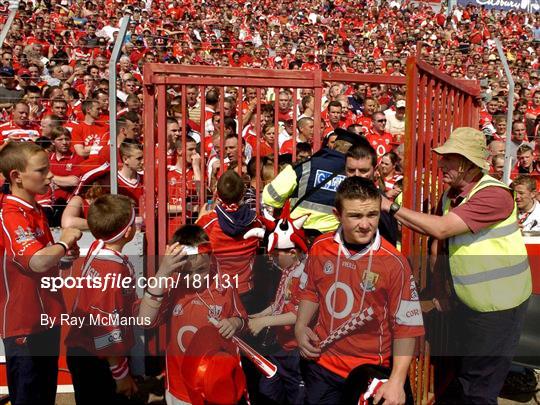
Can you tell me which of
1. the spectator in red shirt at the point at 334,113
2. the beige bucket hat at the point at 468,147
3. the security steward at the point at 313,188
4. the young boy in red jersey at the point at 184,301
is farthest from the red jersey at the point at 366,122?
the young boy in red jersey at the point at 184,301

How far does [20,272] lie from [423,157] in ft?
8.58

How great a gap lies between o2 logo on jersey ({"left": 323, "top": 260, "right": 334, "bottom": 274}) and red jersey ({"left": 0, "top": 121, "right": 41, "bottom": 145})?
4.14 meters

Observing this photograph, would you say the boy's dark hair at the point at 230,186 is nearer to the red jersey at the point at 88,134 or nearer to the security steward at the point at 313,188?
the security steward at the point at 313,188

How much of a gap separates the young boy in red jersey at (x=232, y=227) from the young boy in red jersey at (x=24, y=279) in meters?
1.09

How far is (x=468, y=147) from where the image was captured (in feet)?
10.8

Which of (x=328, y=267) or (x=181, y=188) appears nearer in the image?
(x=328, y=267)

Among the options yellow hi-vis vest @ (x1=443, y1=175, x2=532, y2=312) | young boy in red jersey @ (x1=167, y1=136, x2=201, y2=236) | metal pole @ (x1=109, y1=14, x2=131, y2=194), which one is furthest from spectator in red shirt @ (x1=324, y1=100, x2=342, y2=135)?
yellow hi-vis vest @ (x1=443, y1=175, x2=532, y2=312)

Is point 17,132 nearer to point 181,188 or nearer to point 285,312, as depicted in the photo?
point 181,188

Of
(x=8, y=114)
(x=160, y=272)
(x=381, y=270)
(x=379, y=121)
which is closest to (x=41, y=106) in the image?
(x=8, y=114)

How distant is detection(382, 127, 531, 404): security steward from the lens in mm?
3178

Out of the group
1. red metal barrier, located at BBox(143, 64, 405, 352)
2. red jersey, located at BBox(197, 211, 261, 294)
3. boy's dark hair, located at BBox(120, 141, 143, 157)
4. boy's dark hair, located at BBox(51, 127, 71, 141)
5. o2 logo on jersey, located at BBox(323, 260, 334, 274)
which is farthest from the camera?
boy's dark hair, located at BBox(51, 127, 71, 141)

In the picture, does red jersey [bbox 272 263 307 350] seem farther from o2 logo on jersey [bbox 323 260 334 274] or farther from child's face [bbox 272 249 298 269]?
o2 logo on jersey [bbox 323 260 334 274]

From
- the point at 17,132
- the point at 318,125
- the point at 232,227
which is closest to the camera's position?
the point at 232,227

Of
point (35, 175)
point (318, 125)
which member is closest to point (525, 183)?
point (318, 125)
